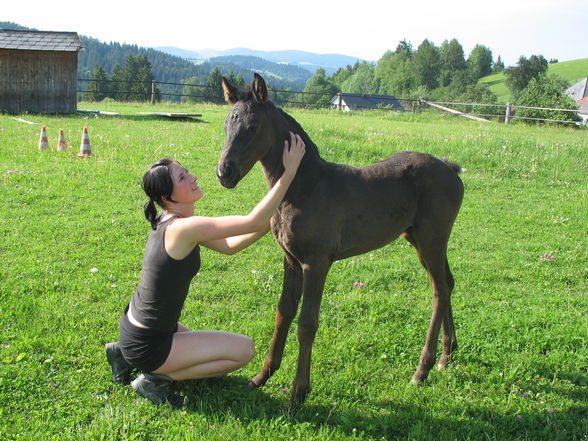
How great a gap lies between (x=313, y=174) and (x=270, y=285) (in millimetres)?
2428

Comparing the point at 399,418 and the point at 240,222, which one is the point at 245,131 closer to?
the point at 240,222

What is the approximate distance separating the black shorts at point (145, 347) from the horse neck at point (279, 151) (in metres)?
1.40

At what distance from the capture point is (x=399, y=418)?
3.69 meters

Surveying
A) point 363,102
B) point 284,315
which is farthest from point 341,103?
point 363,102

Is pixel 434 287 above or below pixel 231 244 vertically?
below

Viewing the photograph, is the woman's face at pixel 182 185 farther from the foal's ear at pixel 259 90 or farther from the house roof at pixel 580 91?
the house roof at pixel 580 91

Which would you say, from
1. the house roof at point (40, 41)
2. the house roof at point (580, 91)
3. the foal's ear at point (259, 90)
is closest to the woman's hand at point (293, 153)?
the foal's ear at point (259, 90)

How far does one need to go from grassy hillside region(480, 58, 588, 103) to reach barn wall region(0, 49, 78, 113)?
88255mm

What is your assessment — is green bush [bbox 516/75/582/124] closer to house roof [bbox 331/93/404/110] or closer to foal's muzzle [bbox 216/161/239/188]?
house roof [bbox 331/93/404/110]

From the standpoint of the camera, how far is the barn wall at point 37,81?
21500 mm

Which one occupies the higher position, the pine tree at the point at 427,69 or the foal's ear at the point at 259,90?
the pine tree at the point at 427,69

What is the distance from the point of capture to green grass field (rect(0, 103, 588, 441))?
142 inches

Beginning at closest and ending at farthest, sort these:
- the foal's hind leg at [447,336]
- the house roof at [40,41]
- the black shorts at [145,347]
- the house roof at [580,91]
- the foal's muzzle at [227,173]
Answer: the foal's muzzle at [227,173] < the black shorts at [145,347] < the foal's hind leg at [447,336] < the house roof at [40,41] < the house roof at [580,91]

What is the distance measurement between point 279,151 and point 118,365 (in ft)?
6.87
